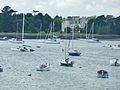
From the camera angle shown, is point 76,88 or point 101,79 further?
point 101,79

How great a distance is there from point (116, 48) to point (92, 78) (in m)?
118

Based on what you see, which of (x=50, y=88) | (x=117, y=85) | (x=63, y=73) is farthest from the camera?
(x=63, y=73)

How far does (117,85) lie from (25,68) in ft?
81.0

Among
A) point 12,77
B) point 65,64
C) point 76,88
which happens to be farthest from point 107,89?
point 65,64

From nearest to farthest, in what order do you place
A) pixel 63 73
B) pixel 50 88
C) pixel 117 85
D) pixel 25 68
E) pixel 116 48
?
pixel 50 88
pixel 117 85
pixel 63 73
pixel 25 68
pixel 116 48

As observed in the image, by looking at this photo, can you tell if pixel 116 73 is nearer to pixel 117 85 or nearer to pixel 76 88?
pixel 117 85

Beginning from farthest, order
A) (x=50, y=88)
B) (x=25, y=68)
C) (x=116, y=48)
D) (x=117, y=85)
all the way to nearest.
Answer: (x=116, y=48) < (x=25, y=68) < (x=117, y=85) < (x=50, y=88)

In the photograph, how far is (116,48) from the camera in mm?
198375

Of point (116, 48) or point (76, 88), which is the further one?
point (116, 48)

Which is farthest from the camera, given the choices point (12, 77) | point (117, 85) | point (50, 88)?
point (12, 77)

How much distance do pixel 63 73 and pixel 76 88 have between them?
60.3 feet

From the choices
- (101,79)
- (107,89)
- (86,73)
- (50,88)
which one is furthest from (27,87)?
(86,73)

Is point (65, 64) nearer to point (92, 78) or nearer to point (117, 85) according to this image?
point (92, 78)

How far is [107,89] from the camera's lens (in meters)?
68.6
